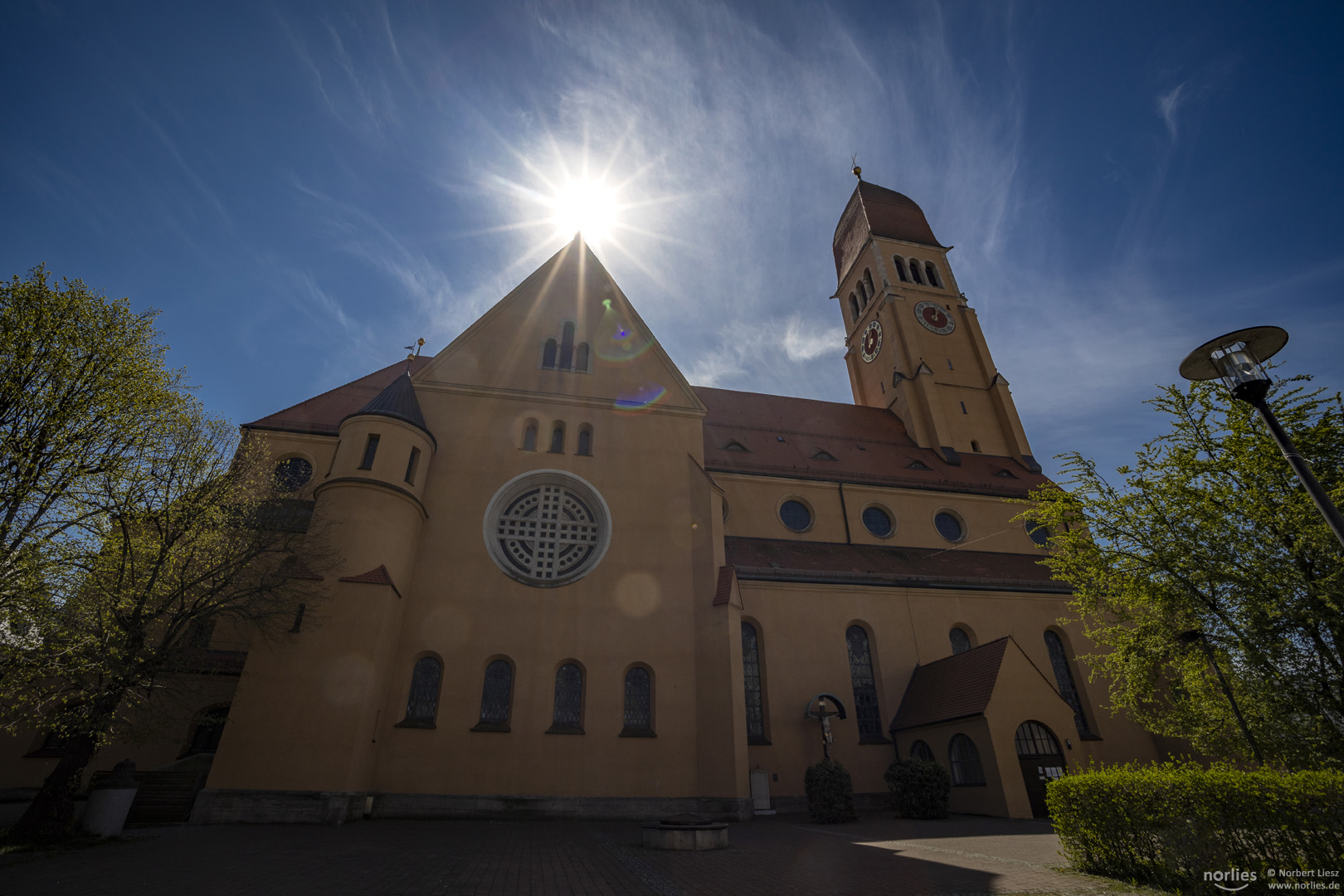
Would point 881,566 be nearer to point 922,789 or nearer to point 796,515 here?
point 796,515

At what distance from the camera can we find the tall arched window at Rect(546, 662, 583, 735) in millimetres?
15328

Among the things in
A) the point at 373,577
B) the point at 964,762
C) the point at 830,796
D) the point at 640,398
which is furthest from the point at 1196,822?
the point at 640,398

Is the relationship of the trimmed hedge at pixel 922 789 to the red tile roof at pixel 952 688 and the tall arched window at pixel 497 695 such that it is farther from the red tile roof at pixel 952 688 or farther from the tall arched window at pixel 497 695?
the tall arched window at pixel 497 695

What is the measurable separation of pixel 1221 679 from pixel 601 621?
13.1 m

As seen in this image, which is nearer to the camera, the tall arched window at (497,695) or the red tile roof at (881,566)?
the tall arched window at (497,695)

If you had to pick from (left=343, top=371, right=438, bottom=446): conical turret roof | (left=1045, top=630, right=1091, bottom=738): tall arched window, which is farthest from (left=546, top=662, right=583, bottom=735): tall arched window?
(left=1045, top=630, right=1091, bottom=738): tall arched window

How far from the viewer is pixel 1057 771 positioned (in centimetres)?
1574

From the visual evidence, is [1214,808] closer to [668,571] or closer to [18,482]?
[668,571]

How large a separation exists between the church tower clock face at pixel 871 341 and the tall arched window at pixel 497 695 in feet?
87.4

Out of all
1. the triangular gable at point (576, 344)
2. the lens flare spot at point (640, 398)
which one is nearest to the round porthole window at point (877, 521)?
the triangular gable at point (576, 344)

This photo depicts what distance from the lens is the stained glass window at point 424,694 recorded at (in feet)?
49.1

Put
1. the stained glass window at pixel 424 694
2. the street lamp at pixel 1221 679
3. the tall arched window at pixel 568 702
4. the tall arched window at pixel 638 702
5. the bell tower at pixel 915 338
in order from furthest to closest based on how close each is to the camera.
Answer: the bell tower at pixel 915 338 → the tall arched window at pixel 638 702 → the tall arched window at pixel 568 702 → the stained glass window at pixel 424 694 → the street lamp at pixel 1221 679

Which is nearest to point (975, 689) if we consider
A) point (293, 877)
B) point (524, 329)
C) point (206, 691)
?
point (293, 877)

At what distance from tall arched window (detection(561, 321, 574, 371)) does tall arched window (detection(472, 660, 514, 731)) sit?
9295 mm
